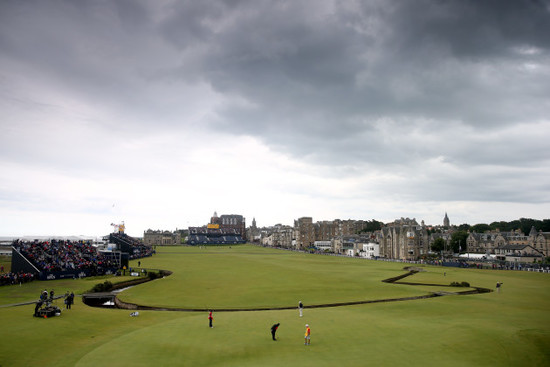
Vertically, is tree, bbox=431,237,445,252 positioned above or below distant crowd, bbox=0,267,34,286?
below

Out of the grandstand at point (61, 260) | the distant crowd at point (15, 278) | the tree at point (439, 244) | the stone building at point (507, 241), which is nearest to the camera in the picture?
the distant crowd at point (15, 278)

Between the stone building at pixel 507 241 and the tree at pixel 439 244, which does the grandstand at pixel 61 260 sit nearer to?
the tree at pixel 439 244

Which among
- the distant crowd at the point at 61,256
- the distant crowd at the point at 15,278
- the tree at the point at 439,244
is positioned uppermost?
the distant crowd at the point at 61,256

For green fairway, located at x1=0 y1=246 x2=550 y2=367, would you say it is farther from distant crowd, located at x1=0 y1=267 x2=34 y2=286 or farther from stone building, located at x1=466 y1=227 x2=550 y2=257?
stone building, located at x1=466 y1=227 x2=550 y2=257

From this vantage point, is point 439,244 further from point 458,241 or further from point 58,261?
point 58,261

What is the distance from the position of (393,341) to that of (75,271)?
59122mm

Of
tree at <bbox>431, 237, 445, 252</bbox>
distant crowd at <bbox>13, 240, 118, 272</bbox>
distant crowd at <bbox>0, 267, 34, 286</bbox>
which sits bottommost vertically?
tree at <bbox>431, 237, 445, 252</bbox>

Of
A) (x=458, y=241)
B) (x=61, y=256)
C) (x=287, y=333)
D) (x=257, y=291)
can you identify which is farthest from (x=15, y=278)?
(x=458, y=241)

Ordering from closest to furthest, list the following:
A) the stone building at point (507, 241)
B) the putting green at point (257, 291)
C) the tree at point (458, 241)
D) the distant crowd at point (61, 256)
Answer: the putting green at point (257, 291) < the distant crowd at point (61, 256) < the stone building at point (507, 241) < the tree at point (458, 241)

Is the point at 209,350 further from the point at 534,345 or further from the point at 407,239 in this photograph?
the point at 407,239

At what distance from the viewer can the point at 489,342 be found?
78.4 ft

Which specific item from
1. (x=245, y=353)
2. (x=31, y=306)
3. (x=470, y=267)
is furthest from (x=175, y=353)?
(x=470, y=267)

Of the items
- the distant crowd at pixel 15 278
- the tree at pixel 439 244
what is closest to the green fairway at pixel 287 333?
the distant crowd at pixel 15 278

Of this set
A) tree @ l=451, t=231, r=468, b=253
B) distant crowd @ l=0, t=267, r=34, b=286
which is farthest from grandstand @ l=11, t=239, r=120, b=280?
tree @ l=451, t=231, r=468, b=253
